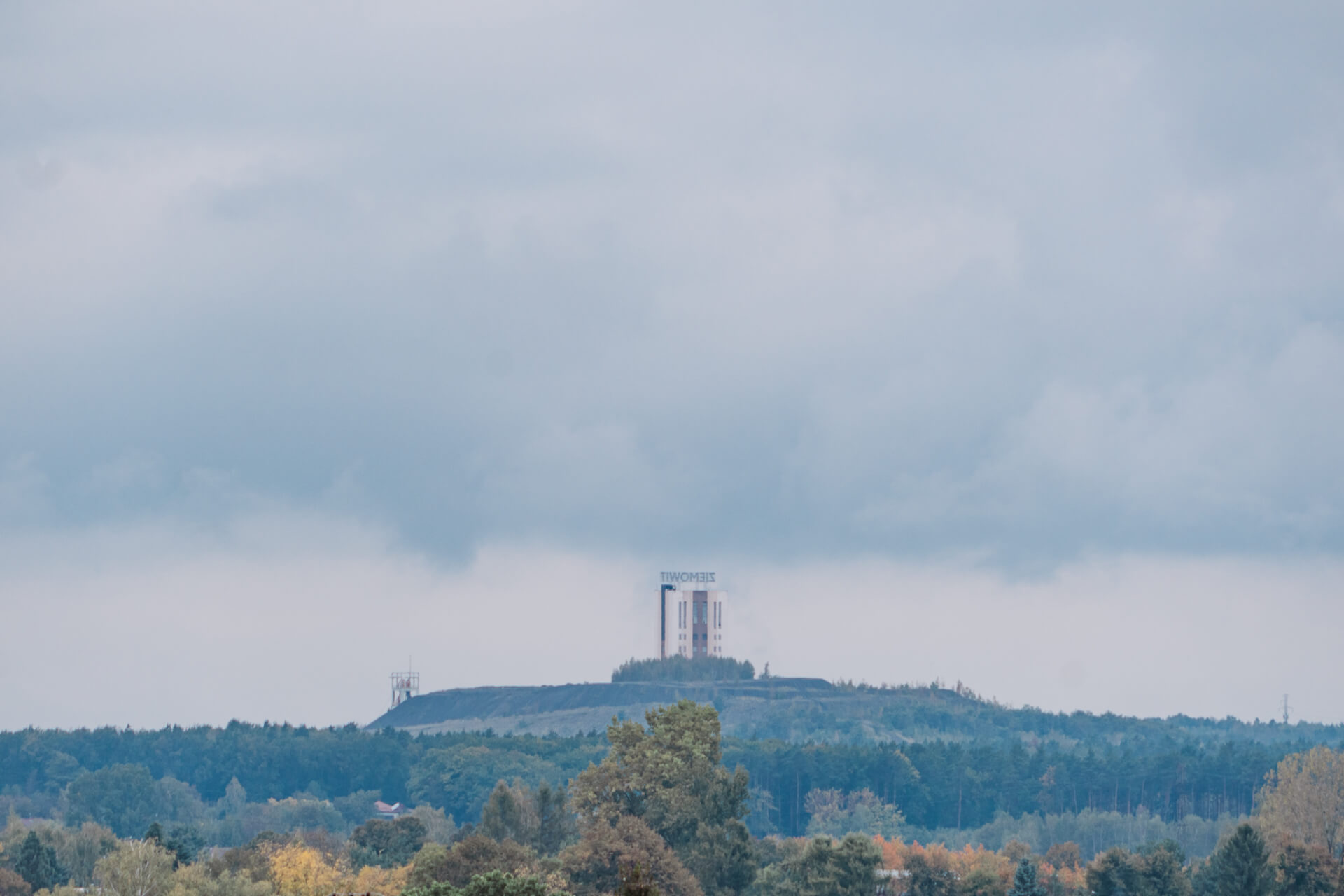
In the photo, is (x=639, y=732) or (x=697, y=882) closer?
(x=697, y=882)

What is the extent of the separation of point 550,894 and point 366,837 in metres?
89.6

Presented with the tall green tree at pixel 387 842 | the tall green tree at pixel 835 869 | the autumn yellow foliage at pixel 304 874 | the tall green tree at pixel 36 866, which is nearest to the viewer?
the tall green tree at pixel 835 869

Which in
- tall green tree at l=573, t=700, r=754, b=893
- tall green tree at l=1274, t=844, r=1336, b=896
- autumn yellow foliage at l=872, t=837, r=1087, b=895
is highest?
tall green tree at l=573, t=700, r=754, b=893

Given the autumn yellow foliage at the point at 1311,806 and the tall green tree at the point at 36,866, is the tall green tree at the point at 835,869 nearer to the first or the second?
the tall green tree at the point at 36,866

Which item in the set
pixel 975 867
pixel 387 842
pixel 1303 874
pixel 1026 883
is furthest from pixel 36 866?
pixel 1303 874

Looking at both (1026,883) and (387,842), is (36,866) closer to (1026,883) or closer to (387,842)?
(387,842)

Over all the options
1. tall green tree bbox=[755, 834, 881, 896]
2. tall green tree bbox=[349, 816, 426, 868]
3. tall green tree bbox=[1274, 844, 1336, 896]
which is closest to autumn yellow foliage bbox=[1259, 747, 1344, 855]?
tall green tree bbox=[1274, 844, 1336, 896]

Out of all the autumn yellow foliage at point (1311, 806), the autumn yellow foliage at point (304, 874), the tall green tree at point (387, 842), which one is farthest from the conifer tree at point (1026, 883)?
the tall green tree at point (387, 842)

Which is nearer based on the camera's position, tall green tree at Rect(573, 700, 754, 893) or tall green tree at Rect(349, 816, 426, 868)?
tall green tree at Rect(573, 700, 754, 893)

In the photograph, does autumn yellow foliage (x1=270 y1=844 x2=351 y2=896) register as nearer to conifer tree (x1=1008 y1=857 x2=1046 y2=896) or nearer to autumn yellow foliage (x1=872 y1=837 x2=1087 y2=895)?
autumn yellow foliage (x1=872 y1=837 x2=1087 y2=895)

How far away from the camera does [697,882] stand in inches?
4572

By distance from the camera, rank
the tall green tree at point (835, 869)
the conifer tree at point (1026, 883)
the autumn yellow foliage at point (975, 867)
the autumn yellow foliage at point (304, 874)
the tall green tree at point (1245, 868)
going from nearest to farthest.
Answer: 1. the tall green tree at point (835, 869)
2. the tall green tree at point (1245, 868)
3. the conifer tree at point (1026, 883)
4. the autumn yellow foliage at point (304, 874)
5. the autumn yellow foliage at point (975, 867)

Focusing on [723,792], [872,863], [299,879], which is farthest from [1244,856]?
[299,879]

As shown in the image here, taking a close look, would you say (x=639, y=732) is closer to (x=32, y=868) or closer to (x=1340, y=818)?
(x=32, y=868)
